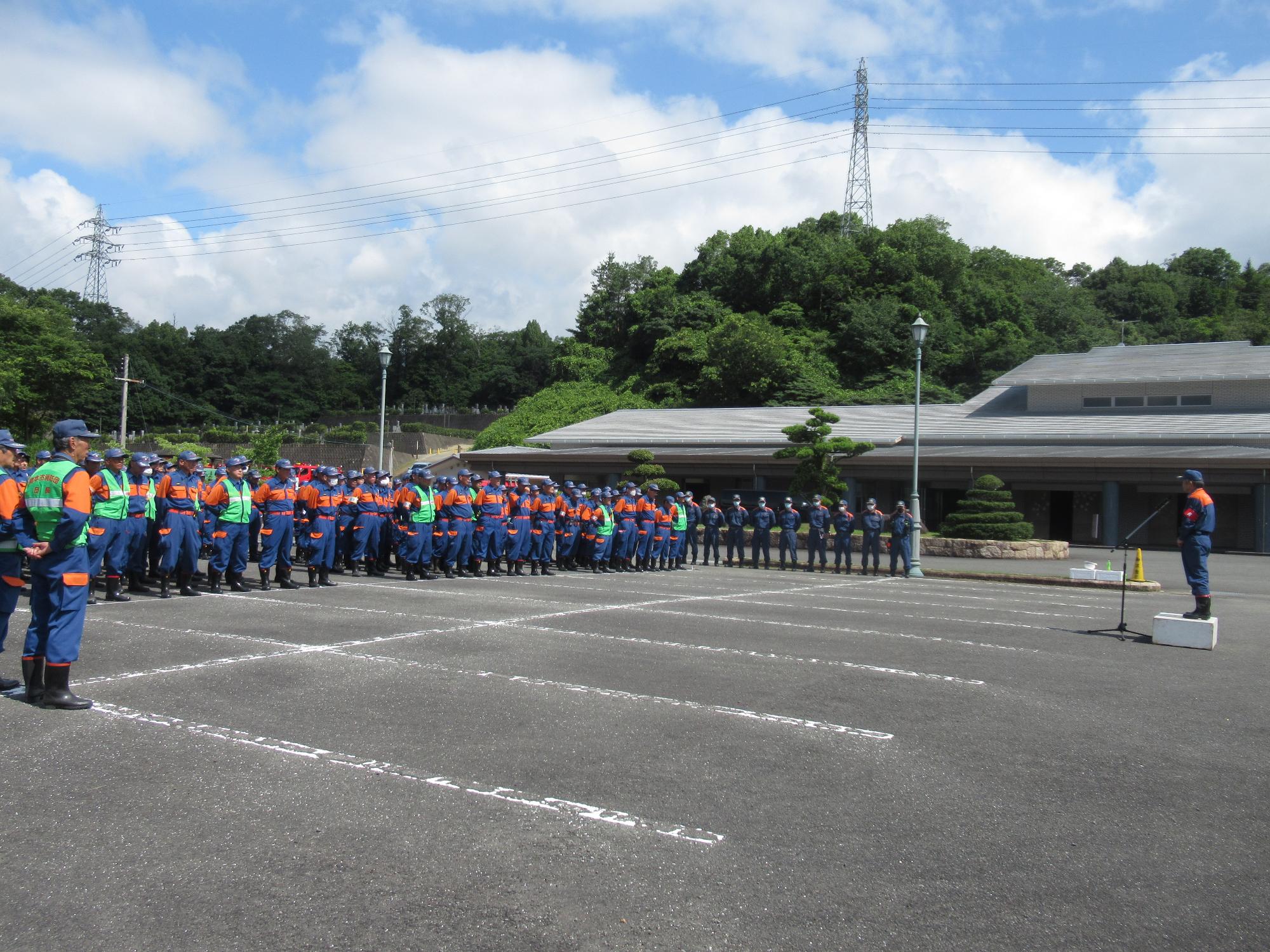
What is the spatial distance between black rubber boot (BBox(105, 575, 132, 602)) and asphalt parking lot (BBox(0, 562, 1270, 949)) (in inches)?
95.9

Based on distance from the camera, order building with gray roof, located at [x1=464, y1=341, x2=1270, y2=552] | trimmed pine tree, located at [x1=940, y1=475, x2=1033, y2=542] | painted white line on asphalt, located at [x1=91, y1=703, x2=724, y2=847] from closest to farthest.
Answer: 1. painted white line on asphalt, located at [x1=91, y1=703, x2=724, y2=847]
2. trimmed pine tree, located at [x1=940, y1=475, x2=1033, y2=542]
3. building with gray roof, located at [x1=464, y1=341, x2=1270, y2=552]

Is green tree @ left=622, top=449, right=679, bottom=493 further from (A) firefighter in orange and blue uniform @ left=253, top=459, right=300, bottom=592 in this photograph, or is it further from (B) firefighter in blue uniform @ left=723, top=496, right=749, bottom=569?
(A) firefighter in orange and blue uniform @ left=253, top=459, right=300, bottom=592

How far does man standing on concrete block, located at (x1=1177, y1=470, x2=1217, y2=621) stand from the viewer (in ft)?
39.7

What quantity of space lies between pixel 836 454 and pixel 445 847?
31981 mm

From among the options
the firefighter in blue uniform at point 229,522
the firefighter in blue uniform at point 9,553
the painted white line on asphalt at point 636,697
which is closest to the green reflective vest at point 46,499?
the firefighter in blue uniform at point 9,553

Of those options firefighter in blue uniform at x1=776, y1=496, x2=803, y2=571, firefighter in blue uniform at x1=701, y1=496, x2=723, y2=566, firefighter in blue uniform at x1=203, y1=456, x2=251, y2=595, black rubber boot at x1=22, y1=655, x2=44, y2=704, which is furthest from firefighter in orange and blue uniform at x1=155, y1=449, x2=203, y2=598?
firefighter in blue uniform at x1=776, y1=496, x2=803, y2=571

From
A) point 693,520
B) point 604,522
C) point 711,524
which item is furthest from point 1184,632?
point 711,524

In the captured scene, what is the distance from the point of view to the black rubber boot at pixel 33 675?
22.9 ft

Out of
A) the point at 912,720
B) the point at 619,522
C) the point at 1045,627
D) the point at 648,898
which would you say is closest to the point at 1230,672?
the point at 1045,627

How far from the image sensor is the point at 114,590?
1279cm

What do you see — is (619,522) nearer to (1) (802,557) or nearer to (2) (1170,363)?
(1) (802,557)

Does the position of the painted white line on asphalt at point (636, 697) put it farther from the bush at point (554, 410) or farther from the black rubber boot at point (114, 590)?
the bush at point (554, 410)

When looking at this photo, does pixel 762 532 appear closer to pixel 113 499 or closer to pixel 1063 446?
pixel 1063 446

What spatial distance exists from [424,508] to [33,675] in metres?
10.3
